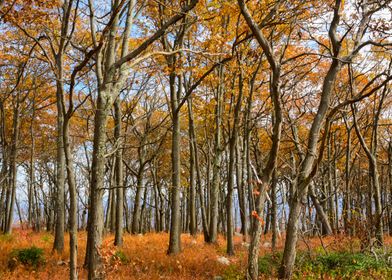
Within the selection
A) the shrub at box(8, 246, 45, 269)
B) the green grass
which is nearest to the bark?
the green grass

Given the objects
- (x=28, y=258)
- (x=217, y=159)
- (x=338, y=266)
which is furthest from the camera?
(x=217, y=159)

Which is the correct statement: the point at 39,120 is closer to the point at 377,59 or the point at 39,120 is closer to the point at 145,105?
the point at 145,105

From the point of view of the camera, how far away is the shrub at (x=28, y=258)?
9.58 m

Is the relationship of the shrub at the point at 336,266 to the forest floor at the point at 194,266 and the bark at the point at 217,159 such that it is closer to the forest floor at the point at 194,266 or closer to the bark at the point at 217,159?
the forest floor at the point at 194,266

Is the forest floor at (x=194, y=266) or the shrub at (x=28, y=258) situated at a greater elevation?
the shrub at (x=28, y=258)

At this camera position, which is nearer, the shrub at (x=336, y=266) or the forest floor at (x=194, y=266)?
the shrub at (x=336, y=266)

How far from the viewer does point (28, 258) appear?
9.66 metres

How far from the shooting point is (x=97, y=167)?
588 centimetres

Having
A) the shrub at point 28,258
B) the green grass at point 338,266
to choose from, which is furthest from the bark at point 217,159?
the shrub at point 28,258

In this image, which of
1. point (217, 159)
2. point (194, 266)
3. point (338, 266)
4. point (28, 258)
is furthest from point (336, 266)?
point (28, 258)

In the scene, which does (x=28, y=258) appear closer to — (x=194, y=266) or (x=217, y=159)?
(x=194, y=266)

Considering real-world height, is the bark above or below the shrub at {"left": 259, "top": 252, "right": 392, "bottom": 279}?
above

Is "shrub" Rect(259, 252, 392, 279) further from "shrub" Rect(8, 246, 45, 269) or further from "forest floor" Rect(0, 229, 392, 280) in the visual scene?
"shrub" Rect(8, 246, 45, 269)

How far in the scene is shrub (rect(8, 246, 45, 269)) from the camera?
9578mm
